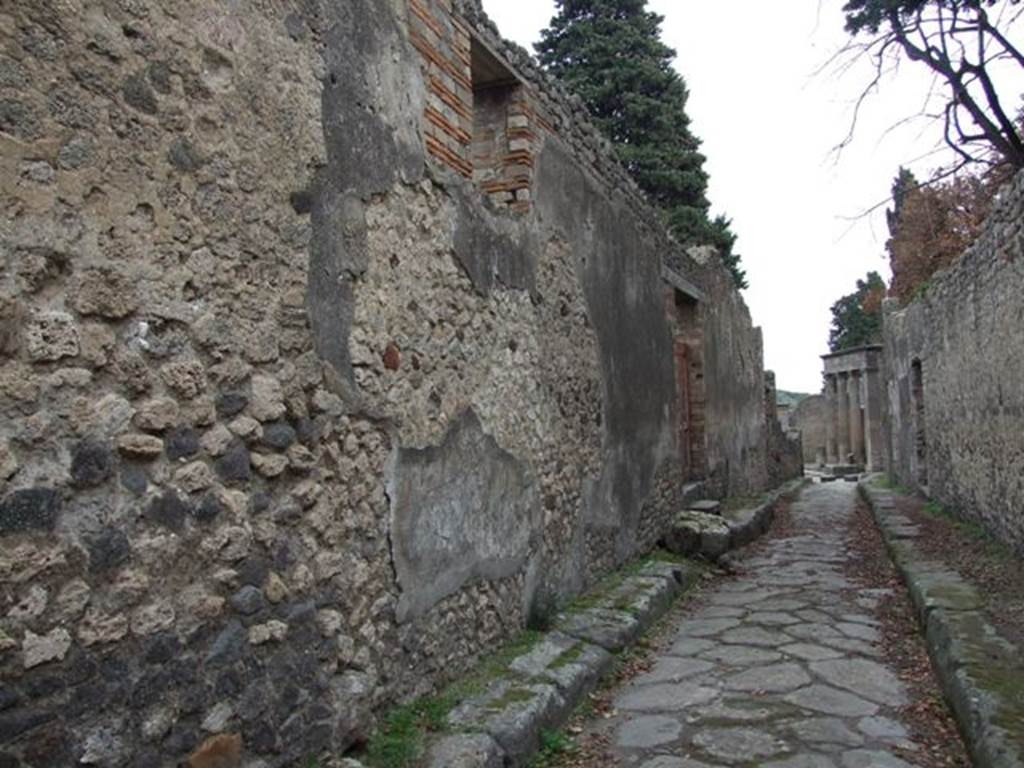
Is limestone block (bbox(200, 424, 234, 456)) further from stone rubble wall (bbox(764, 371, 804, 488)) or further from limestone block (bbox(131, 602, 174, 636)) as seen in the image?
stone rubble wall (bbox(764, 371, 804, 488))

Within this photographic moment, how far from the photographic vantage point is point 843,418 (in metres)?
27.2

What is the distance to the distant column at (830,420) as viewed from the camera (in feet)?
90.8

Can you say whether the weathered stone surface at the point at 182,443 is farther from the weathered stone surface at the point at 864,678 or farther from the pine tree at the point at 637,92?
the pine tree at the point at 637,92

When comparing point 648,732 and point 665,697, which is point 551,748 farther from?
point 665,697

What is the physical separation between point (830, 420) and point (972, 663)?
25804 mm

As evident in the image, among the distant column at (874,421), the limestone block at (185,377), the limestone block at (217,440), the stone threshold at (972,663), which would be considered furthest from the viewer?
the distant column at (874,421)

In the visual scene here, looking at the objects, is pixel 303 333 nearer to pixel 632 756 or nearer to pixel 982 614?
pixel 632 756

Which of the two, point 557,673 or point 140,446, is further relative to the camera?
point 557,673

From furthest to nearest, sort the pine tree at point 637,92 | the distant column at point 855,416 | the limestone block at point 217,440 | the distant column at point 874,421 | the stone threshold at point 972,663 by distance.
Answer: the distant column at point 855,416 → the distant column at point 874,421 → the pine tree at point 637,92 → the stone threshold at point 972,663 → the limestone block at point 217,440

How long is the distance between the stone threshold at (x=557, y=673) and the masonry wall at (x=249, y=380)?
0.24 metres

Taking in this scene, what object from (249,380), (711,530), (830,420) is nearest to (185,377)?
(249,380)

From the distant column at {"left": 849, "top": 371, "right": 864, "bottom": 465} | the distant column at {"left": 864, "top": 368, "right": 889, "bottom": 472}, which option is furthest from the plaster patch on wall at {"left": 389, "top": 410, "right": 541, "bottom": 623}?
the distant column at {"left": 849, "top": 371, "right": 864, "bottom": 465}

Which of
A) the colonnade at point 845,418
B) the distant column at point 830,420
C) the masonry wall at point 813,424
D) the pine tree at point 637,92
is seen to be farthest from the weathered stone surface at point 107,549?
the masonry wall at point 813,424

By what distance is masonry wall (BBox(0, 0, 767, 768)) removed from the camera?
1.88 meters
